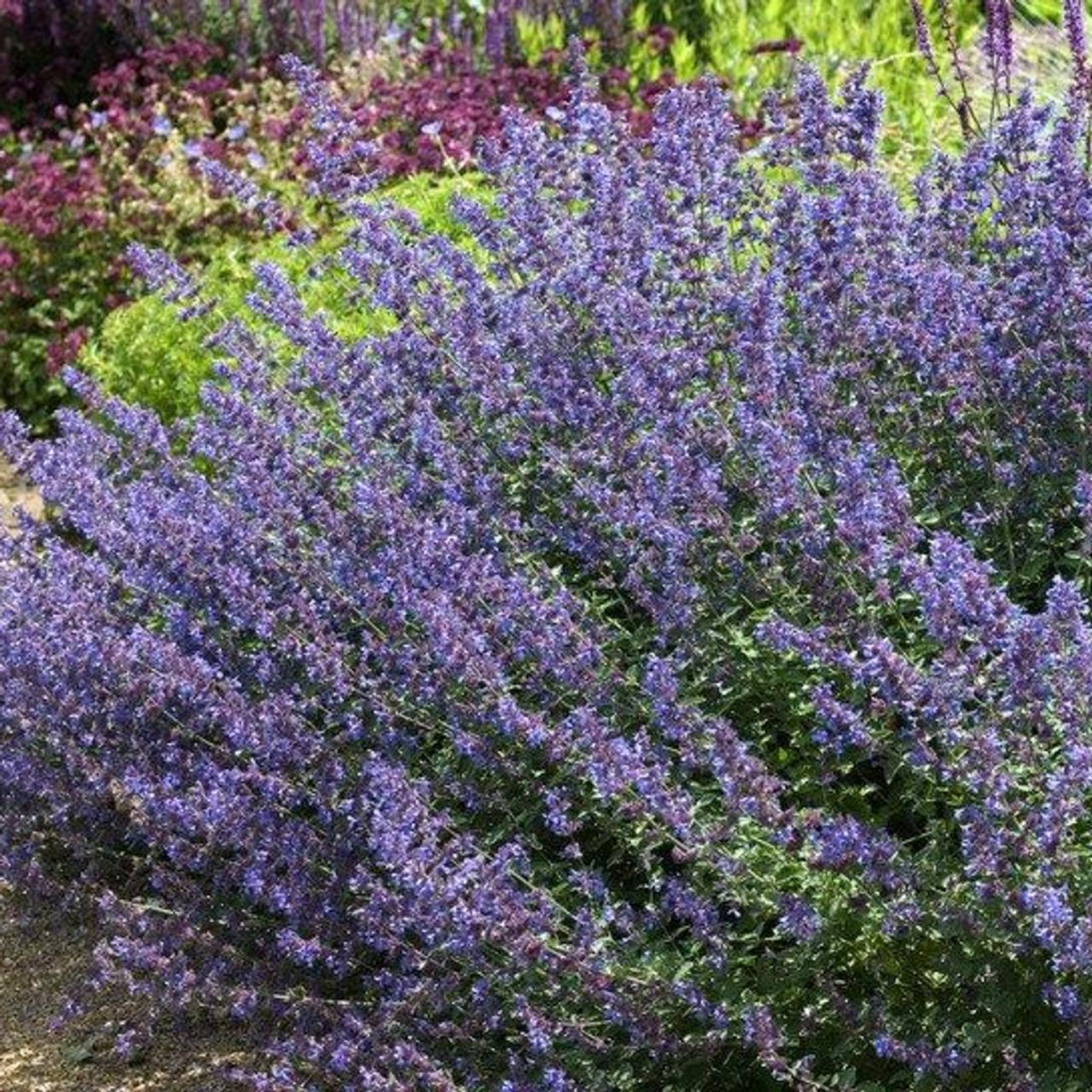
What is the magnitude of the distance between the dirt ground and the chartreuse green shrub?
218 cm

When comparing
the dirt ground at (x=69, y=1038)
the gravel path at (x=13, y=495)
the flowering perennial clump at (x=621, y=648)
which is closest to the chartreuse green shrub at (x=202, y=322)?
the gravel path at (x=13, y=495)

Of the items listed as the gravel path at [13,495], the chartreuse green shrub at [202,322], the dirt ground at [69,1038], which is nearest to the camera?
the dirt ground at [69,1038]

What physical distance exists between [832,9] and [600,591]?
651 cm

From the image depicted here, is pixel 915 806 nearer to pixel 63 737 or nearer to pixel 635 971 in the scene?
pixel 635 971

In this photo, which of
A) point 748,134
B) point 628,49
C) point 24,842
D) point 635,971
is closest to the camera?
point 635,971

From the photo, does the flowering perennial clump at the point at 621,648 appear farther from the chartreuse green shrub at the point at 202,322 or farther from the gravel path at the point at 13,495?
the gravel path at the point at 13,495

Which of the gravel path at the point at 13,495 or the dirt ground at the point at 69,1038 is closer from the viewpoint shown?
the dirt ground at the point at 69,1038

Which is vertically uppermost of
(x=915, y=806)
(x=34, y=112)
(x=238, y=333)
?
(x=238, y=333)

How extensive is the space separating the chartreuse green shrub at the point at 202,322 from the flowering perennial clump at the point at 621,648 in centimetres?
206

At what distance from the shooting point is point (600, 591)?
14.1 ft

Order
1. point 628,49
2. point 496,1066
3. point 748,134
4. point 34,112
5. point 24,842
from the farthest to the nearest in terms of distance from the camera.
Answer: point 34,112, point 628,49, point 748,134, point 24,842, point 496,1066

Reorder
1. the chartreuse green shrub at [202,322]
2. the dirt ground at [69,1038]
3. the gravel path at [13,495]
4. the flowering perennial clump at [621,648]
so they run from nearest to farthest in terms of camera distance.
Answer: the flowering perennial clump at [621,648] < the dirt ground at [69,1038] < the chartreuse green shrub at [202,322] < the gravel path at [13,495]

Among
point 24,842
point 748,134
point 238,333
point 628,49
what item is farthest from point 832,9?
point 24,842

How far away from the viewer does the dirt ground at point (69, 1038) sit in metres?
4.39
